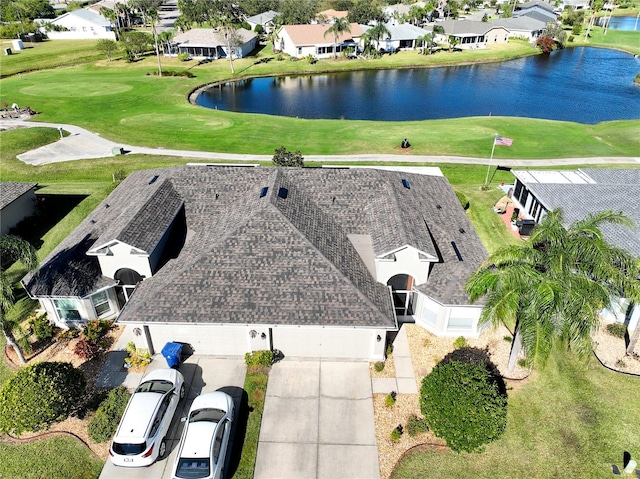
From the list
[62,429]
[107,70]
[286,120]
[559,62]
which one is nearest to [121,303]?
[62,429]

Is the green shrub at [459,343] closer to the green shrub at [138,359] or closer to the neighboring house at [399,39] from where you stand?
the green shrub at [138,359]

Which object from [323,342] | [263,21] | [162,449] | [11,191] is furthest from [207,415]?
[263,21]

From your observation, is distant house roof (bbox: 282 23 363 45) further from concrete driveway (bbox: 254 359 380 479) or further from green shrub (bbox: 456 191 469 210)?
concrete driveway (bbox: 254 359 380 479)

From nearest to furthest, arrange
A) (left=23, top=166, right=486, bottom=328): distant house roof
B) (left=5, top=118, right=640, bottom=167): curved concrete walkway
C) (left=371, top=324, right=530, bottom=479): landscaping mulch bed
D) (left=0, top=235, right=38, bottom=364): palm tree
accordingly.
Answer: (left=371, top=324, right=530, bottom=479): landscaping mulch bed
(left=0, top=235, right=38, bottom=364): palm tree
(left=23, top=166, right=486, bottom=328): distant house roof
(left=5, top=118, right=640, bottom=167): curved concrete walkway

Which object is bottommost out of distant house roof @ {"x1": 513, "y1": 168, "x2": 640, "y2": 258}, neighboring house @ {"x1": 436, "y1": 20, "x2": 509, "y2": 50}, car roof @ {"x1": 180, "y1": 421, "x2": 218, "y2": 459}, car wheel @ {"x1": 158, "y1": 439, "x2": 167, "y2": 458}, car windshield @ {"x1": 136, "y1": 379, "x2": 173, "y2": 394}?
car wheel @ {"x1": 158, "y1": 439, "x2": 167, "y2": 458}

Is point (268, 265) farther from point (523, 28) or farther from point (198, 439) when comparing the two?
point (523, 28)

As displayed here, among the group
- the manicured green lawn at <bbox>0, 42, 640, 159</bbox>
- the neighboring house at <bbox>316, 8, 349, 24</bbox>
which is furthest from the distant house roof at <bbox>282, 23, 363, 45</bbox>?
the manicured green lawn at <bbox>0, 42, 640, 159</bbox>

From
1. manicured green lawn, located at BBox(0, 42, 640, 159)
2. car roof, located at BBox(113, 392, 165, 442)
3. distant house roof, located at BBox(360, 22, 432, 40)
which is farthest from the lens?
→ distant house roof, located at BBox(360, 22, 432, 40)
